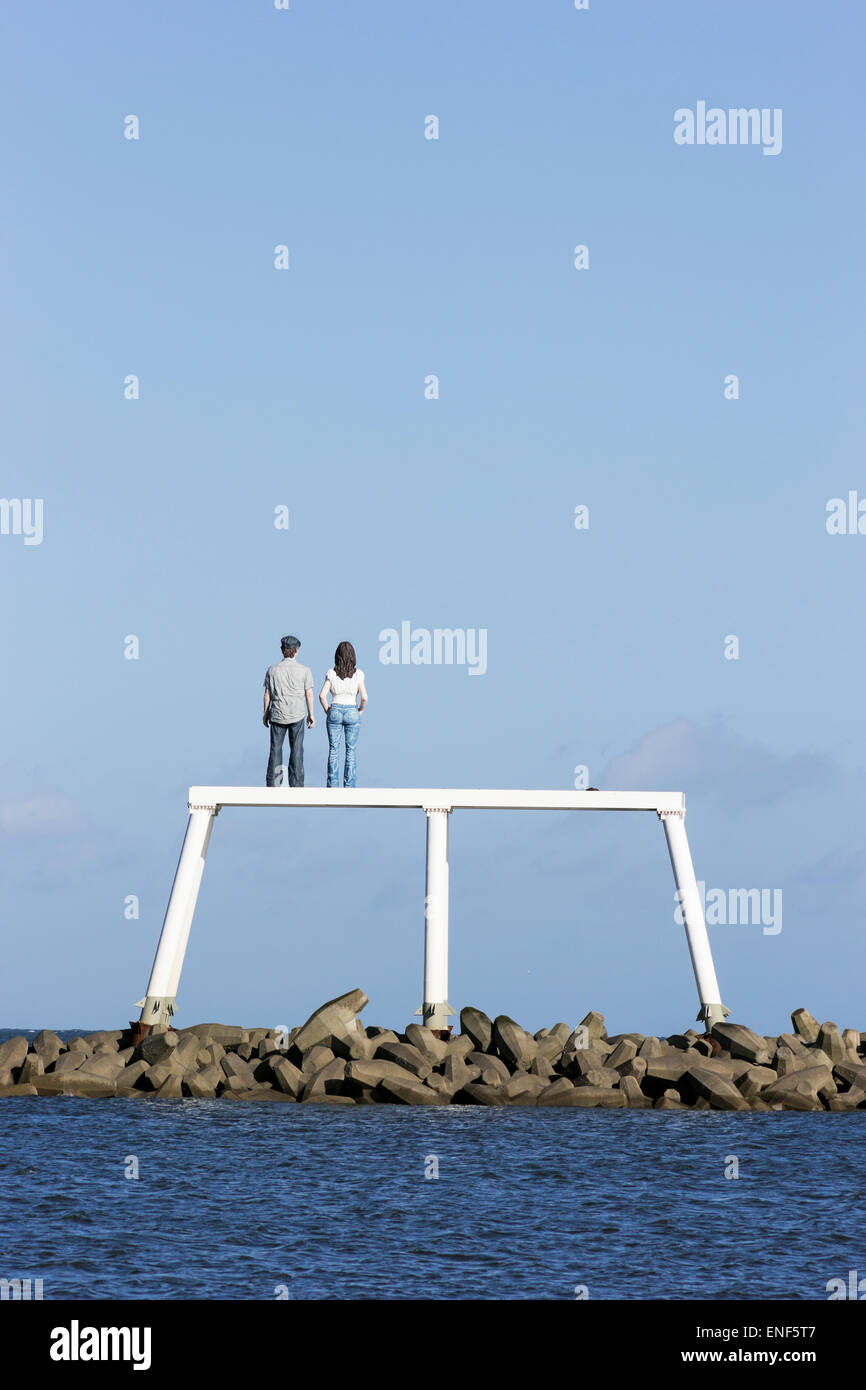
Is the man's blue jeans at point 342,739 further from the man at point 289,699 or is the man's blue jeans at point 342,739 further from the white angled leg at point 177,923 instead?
the white angled leg at point 177,923

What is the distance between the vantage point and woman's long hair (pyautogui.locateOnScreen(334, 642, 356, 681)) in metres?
26.6

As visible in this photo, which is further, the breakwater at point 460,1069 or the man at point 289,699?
the breakwater at point 460,1069

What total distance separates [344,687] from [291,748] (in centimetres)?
163

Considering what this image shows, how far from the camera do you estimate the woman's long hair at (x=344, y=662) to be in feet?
87.3

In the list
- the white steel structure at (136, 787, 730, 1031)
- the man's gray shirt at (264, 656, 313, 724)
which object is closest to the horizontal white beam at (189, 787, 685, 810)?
the white steel structure at (136, 787, 730, 1031)

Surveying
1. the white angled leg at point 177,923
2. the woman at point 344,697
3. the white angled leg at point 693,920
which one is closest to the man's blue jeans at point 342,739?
the woman at point 344,697

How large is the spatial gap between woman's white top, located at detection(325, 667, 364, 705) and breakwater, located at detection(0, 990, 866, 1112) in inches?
211

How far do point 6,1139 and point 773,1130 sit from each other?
11476mm

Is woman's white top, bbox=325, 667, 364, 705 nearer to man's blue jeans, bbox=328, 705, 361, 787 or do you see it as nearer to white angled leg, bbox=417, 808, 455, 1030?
man's blue jeans, bbox=328, 705, 361, 787

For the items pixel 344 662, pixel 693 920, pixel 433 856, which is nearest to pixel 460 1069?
pixel 433 856

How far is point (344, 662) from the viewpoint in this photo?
87.5ft

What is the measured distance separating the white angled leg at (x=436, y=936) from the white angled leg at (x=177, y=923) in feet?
12.7
